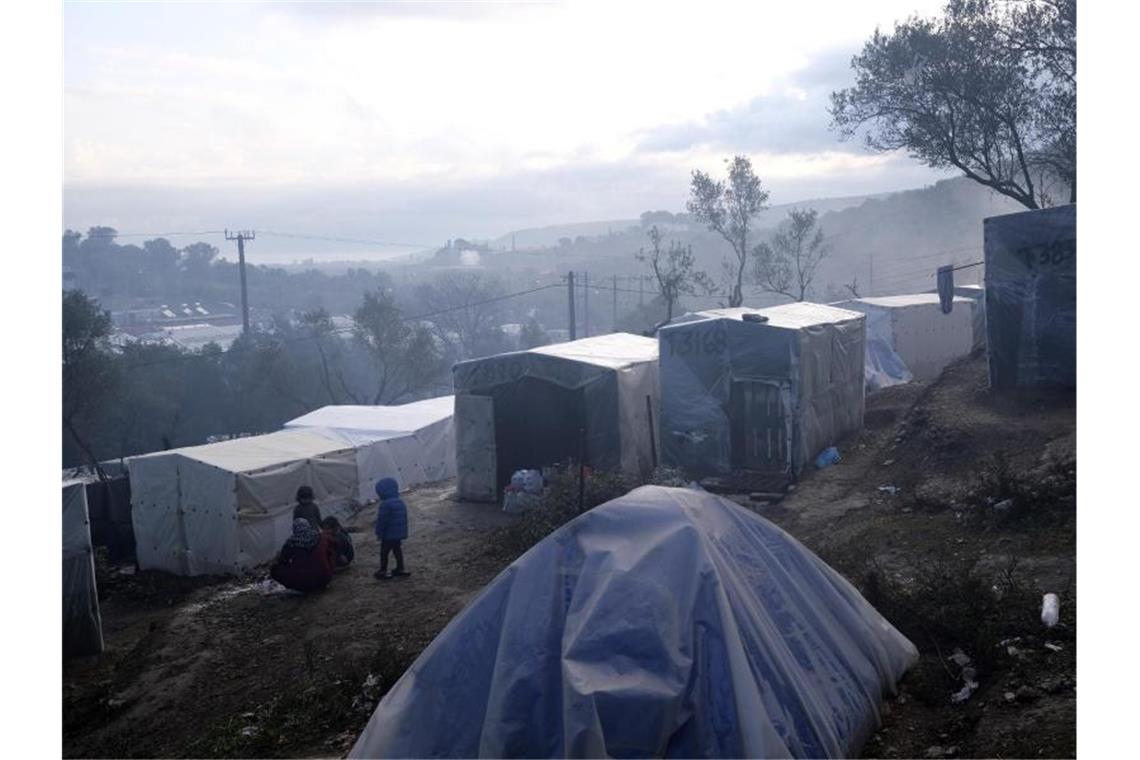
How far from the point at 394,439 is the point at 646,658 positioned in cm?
1418

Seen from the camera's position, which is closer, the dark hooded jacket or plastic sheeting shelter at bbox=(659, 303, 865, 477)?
the dark hooded jacket

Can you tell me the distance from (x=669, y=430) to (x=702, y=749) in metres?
11.0

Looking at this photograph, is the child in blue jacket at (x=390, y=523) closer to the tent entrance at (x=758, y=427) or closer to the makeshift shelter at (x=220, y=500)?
the makeshift shelter at (x=220, y=500)

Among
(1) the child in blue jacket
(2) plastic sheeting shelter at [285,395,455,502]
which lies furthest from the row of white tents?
(1) the child in blue jacket

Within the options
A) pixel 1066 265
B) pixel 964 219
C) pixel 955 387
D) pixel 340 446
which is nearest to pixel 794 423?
pixel 955 387

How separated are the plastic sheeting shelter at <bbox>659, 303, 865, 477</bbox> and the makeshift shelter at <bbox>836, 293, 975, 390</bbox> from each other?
7.16m

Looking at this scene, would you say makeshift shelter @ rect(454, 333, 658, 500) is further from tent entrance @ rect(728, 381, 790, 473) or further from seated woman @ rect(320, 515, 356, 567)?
seated woman @ rect(320, 515, 356, 567)

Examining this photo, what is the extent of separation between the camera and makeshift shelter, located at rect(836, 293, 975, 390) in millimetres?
22781

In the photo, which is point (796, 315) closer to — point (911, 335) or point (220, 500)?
point (911, 335)

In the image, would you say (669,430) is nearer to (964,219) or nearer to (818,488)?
(818,488)

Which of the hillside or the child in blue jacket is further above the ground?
the hillside

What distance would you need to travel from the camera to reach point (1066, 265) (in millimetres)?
13055

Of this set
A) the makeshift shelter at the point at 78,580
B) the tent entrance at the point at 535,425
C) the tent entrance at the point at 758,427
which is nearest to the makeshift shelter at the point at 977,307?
the tent entrance at the point at 758,427

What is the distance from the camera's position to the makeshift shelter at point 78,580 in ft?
33.0
